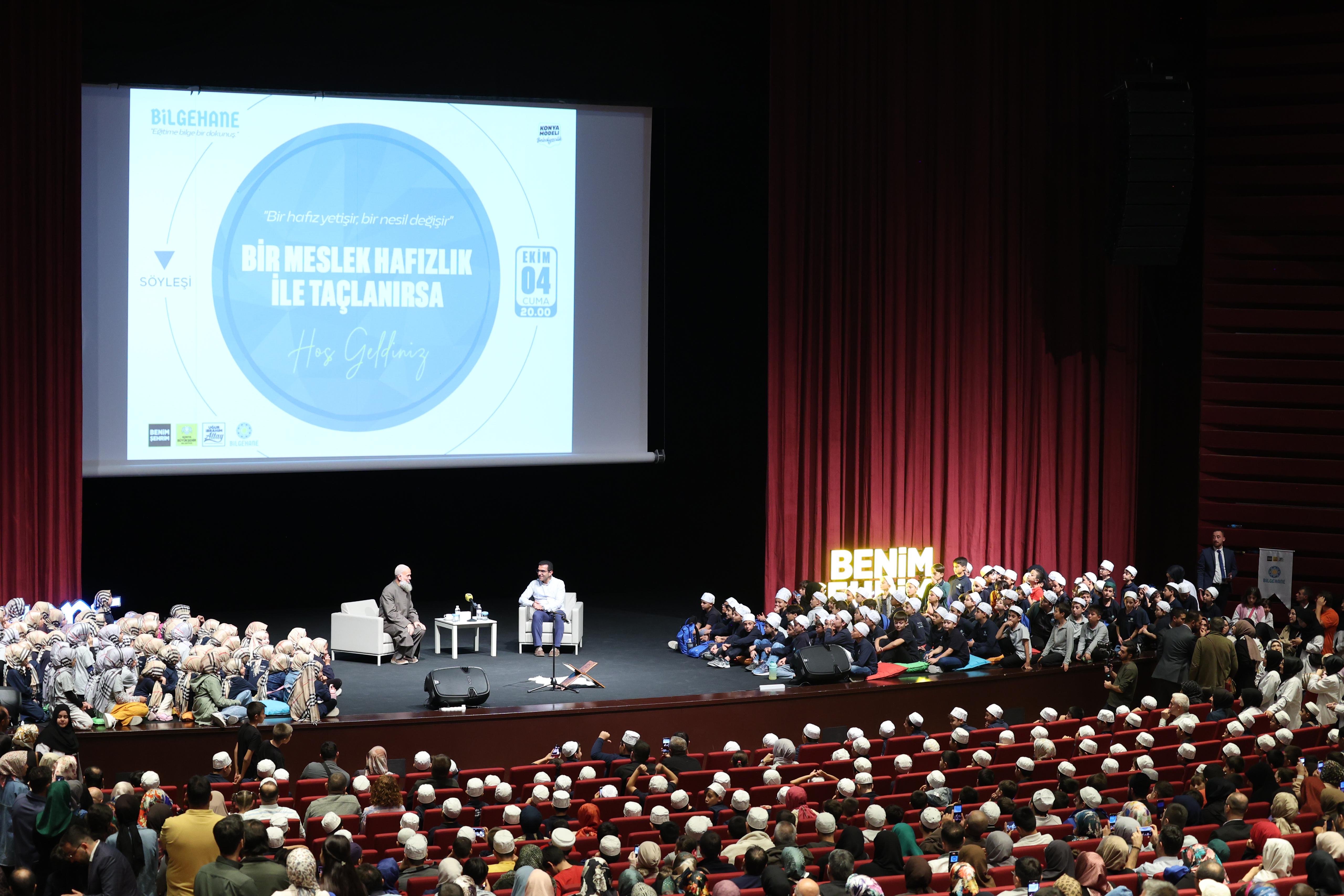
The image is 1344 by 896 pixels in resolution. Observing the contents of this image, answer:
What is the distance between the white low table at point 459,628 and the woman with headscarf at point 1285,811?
8.10 metres

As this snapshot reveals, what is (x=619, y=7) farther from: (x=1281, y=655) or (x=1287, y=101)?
(x=1281, y=655)

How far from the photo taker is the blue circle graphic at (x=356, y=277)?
47.1 ft

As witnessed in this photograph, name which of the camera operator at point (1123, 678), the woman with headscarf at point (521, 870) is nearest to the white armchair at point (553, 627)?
the camera operator at point (1123, 678)

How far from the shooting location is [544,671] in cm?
1376

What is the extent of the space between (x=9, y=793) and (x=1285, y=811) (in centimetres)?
680

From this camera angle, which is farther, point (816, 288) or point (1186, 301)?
point (1186, 301)

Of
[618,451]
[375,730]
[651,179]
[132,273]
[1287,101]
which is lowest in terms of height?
[375,730]

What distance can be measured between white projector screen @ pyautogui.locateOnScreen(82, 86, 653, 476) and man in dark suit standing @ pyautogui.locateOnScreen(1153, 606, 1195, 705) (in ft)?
20.1

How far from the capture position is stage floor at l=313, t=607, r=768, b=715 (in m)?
12.7

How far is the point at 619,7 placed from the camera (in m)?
15.0

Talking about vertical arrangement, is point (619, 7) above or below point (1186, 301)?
above

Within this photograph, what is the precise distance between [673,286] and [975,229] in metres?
3.59

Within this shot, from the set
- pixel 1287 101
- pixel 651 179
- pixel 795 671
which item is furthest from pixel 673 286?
pixel 1287 101

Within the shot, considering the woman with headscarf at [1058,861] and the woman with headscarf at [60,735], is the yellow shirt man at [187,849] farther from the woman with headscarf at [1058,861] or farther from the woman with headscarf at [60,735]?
the woman with headscarf at [1058,861]
